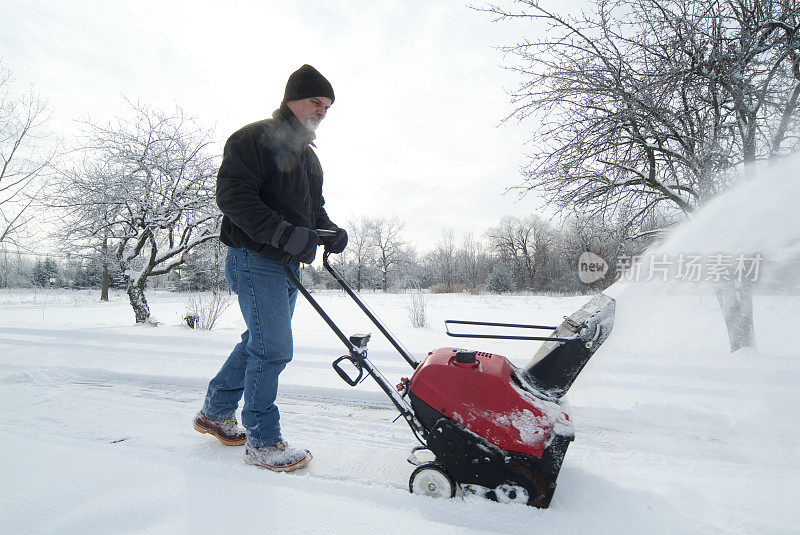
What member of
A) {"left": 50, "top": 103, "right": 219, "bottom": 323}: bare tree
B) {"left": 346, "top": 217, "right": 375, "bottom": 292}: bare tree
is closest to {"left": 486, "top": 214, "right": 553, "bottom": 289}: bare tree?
{"left": 346, "top": 217, "right": 375, "bottom": 292}: bare tree

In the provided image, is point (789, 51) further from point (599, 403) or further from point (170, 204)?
point (170, 204)

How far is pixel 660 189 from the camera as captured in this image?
5.27 m

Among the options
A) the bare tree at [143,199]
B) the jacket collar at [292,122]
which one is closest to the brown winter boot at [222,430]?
the jacket collar at [292,122]

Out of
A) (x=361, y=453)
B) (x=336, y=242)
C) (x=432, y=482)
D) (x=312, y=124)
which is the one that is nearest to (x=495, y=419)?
(x=432, y=482)

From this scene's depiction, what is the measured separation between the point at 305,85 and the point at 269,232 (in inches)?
35.0

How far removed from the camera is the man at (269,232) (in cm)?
191

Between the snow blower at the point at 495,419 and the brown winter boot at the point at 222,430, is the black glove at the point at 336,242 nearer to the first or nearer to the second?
the snow blower at the point at 495,419

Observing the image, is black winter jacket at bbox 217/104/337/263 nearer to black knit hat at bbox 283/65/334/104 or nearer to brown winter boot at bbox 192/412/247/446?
black knit hat at bbox 283/65/334/104

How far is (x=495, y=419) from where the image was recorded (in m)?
1.70

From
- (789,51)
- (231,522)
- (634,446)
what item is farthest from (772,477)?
(789,51)

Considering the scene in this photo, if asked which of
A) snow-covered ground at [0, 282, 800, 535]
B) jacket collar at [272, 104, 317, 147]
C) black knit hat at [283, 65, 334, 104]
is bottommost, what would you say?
snow-covered ground at [0, 282, 800, 535]

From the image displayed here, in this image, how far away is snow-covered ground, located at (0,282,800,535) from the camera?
60.2 inches

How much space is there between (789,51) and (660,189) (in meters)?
1.79

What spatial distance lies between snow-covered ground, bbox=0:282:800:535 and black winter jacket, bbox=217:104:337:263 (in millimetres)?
1150
